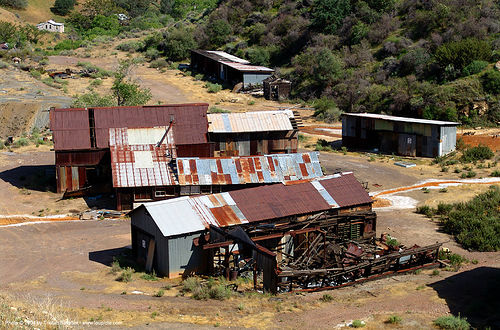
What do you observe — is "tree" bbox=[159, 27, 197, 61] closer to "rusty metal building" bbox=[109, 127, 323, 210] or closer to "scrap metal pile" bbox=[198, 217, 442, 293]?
"rusty metal building" bbox=[109, 127, 323, 210]

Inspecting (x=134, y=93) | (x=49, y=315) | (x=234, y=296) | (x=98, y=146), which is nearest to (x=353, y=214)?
(x=234, y=296)

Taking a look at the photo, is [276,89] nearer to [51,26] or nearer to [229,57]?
[229,57]

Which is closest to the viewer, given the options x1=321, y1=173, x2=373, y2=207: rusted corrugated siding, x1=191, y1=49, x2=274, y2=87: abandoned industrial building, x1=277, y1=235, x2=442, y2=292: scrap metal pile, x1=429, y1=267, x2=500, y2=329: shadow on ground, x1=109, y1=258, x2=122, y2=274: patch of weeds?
x1=429, y1=267, x2=500, y2=329: shadow on ground

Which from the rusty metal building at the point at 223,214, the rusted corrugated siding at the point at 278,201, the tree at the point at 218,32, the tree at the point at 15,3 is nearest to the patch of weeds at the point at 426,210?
the rusty metal building at the point at 223,214

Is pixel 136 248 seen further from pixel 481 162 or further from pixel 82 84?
pixel 82 84

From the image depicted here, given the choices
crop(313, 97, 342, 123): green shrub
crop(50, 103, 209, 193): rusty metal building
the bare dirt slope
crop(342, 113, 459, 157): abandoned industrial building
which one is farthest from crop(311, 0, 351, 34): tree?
crop(50, 103, 209, 193): rusty metal building

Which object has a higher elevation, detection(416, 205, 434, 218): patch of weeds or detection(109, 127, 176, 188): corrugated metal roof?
detection(109, 127, 176, 188): corrugated metal roof

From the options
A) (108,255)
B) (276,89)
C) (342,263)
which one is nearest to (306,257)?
(342,263)
